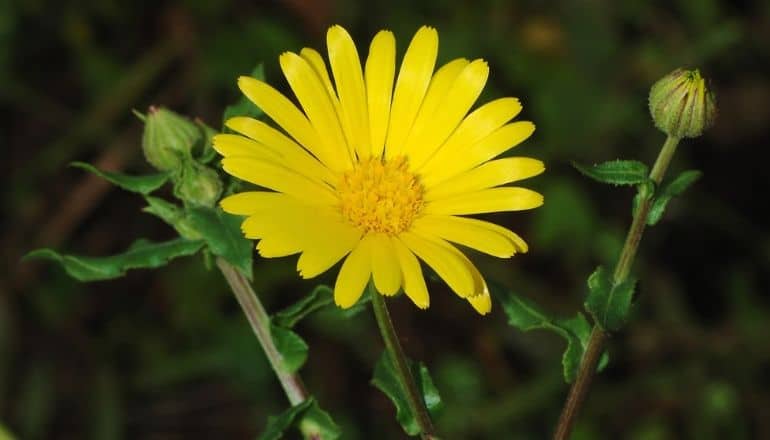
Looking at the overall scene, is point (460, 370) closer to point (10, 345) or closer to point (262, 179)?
point (10, 345)

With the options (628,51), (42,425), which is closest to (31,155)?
(42,425)

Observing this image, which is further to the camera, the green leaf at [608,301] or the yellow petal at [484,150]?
the yellow petal at [484,150]

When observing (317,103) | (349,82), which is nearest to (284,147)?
(317,103)

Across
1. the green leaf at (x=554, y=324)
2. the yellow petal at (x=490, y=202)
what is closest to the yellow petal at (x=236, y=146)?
the yellow petal at (x=490, y=202)

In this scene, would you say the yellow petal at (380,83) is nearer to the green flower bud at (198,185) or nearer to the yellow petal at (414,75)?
the yellow petal at (414,75)

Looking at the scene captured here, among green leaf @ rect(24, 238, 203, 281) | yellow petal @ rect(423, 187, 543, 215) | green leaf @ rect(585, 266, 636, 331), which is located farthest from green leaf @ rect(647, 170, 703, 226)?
green leaf @ rect(24, 238, 203, 281)

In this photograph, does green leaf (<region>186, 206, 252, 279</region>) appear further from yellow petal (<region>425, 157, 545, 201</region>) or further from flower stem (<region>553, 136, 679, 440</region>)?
flower stem (<region>553, 136, 679, 440</region>)

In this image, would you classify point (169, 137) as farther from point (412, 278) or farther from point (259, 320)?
point (412, 278)
